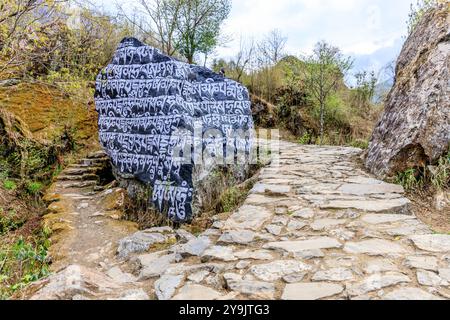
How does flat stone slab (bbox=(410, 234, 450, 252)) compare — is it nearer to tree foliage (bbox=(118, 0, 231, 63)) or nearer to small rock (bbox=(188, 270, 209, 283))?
small rock (bbox=(188, 270, 209, 283))

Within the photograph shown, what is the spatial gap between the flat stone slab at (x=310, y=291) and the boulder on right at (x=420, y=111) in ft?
9.34

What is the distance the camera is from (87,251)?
460 centimetres

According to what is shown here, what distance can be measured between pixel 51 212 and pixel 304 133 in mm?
8664

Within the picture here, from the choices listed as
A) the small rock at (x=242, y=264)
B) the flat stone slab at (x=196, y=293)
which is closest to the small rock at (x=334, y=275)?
the small rock at (x=242, y=264)

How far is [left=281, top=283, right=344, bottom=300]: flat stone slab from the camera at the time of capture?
200 cm

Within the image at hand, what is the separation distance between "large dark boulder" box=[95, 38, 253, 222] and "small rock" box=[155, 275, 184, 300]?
309cm

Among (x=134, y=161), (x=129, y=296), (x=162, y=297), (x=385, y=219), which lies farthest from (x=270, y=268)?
(x=134, y=161)

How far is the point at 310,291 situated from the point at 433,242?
121 centimetres

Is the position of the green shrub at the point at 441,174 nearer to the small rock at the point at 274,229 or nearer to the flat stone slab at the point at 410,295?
the small rock at the point at 274,229

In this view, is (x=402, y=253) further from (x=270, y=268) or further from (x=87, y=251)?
(x=87, y=251)

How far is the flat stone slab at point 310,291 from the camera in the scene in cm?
200

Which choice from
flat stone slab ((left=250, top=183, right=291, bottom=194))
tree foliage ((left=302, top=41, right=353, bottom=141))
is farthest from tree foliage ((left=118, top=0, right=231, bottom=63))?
flat stone slab ((left=250, top=183, right=291, bottom=194))

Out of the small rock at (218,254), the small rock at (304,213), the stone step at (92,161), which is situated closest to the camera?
the small rock at (218,254)

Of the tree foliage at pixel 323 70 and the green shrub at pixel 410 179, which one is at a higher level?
the tree foliage at pixel 323 70
